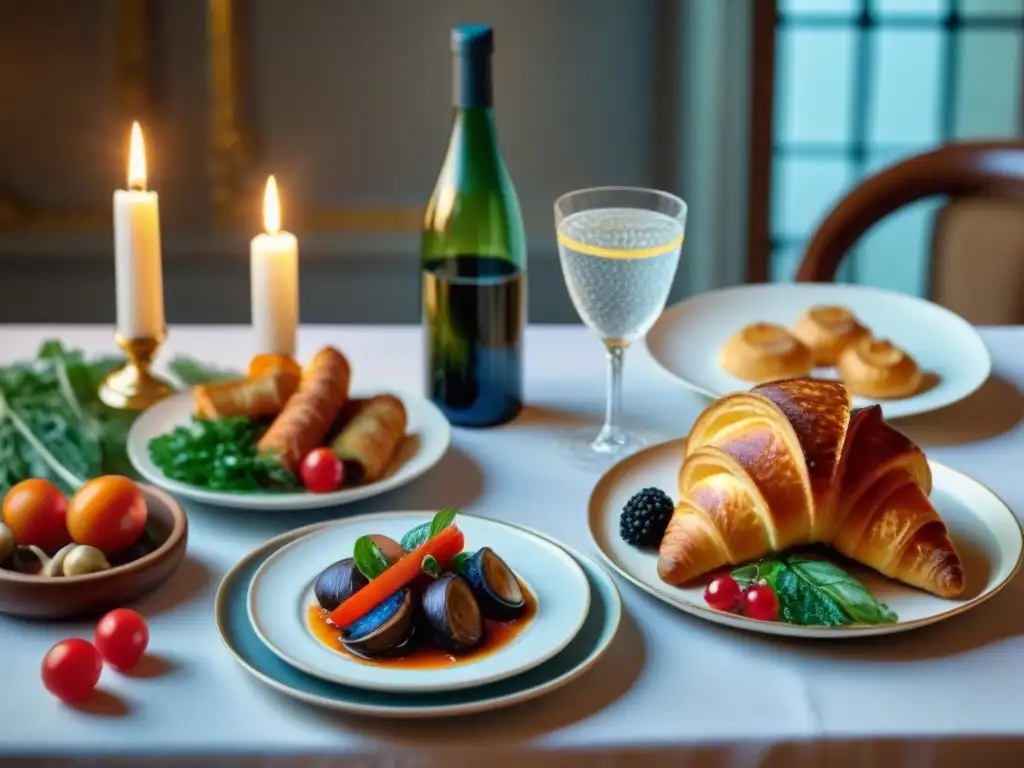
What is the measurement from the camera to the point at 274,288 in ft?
4.27

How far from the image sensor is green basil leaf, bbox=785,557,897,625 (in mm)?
902

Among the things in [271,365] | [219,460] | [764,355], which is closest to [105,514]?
[219,460]

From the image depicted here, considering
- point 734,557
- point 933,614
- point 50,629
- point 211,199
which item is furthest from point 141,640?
point 211,199

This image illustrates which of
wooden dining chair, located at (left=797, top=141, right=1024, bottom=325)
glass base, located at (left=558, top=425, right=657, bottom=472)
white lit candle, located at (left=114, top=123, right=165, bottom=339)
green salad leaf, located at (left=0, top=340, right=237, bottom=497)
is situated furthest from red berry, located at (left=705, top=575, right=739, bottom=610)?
wooden dining chair, located at (left=797, top=141, right=1024, bottom=325)

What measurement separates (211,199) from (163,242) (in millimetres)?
137

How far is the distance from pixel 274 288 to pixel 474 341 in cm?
19

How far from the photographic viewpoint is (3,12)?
114 inches

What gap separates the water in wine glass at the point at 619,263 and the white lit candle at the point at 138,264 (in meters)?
0.38

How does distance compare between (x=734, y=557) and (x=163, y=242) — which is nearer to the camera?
(x=734, y=557)

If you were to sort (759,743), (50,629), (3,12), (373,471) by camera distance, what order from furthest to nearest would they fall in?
(3,12) → (373,471) → (50,629) → (759,743)

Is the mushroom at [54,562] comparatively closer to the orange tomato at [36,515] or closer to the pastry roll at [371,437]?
the orange tomato at [36,515]

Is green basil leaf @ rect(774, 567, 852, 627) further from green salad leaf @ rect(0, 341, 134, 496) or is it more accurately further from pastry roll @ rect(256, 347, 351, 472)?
green salad leaf @ rect(0, 341, 134, 496)

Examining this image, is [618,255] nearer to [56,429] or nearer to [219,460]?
[219,460]

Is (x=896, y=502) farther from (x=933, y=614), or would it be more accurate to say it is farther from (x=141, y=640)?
(x=141, y=640)
